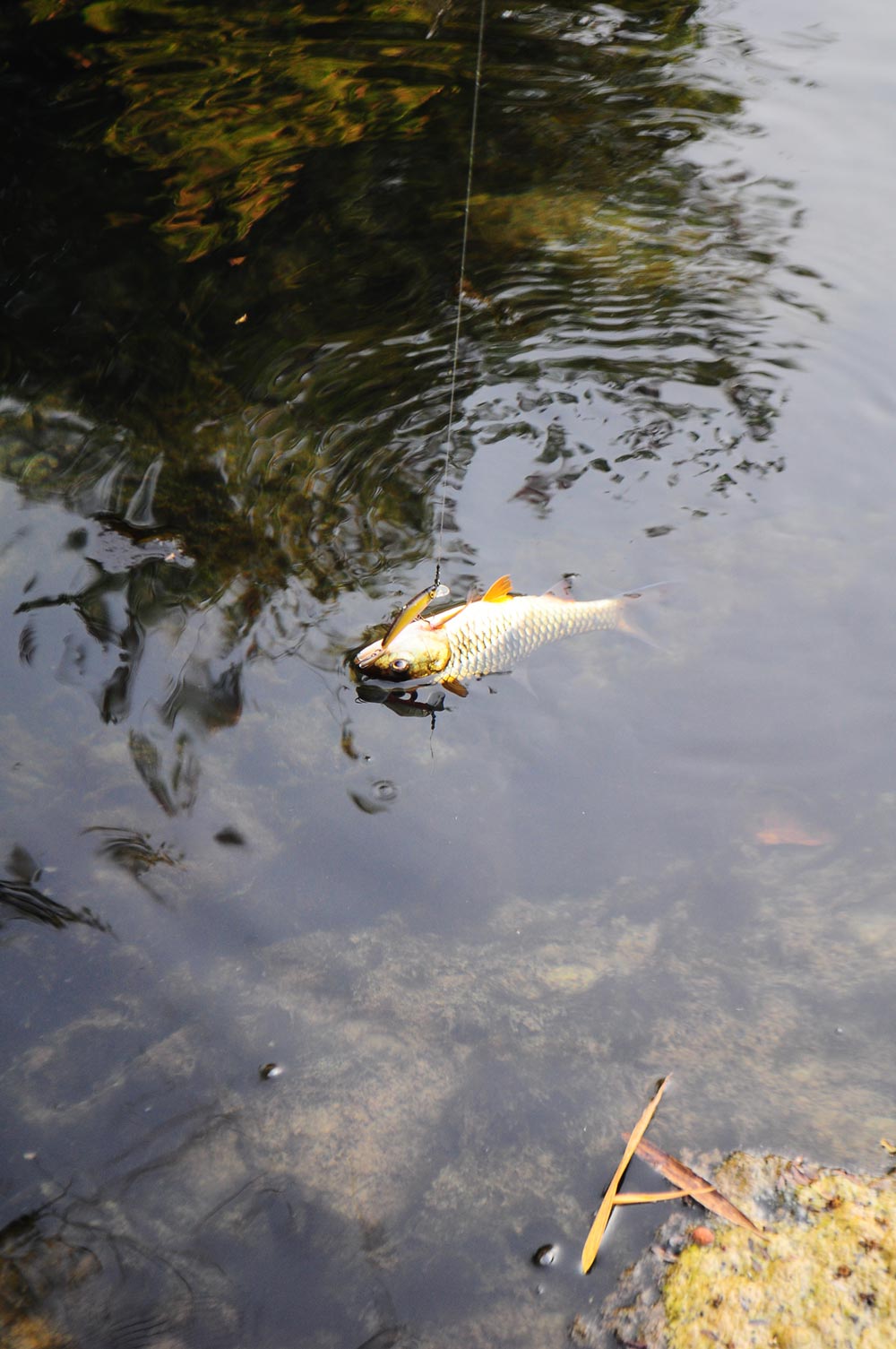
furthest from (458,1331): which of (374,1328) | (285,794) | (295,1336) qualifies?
(285,794)

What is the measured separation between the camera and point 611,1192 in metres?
2.53

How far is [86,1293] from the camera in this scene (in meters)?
2.36

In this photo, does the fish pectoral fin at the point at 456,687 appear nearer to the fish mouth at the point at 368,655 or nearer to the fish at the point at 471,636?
the fish at the point at 471,636

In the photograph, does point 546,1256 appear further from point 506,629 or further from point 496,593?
point 496,593

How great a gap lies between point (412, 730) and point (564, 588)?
0.84m

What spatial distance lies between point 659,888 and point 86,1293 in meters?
1.87

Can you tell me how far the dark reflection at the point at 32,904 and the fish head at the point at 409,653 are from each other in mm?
1210

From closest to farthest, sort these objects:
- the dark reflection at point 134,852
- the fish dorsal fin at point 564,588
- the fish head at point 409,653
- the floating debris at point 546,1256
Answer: the floating debris at point 546,1256 → the dark reflection at point 134,852 → the fish head at point 409,653 → the fish dorsal fin at point 564,588

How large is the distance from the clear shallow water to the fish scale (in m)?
0.20

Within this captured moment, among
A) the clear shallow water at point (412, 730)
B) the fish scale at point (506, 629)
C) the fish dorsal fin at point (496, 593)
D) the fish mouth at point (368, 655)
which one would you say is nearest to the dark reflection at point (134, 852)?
the clear shallow water at point (412, 730)

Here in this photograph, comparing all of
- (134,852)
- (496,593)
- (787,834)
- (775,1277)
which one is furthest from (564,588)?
(775,1277)

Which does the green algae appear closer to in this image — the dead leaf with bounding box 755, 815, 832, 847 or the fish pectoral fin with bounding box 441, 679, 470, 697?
the dead leaf with bounding box 755, 815, 832, 847

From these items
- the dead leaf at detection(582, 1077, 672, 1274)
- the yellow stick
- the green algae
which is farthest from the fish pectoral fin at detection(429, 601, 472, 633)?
the green algae

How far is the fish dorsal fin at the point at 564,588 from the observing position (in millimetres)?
3971
